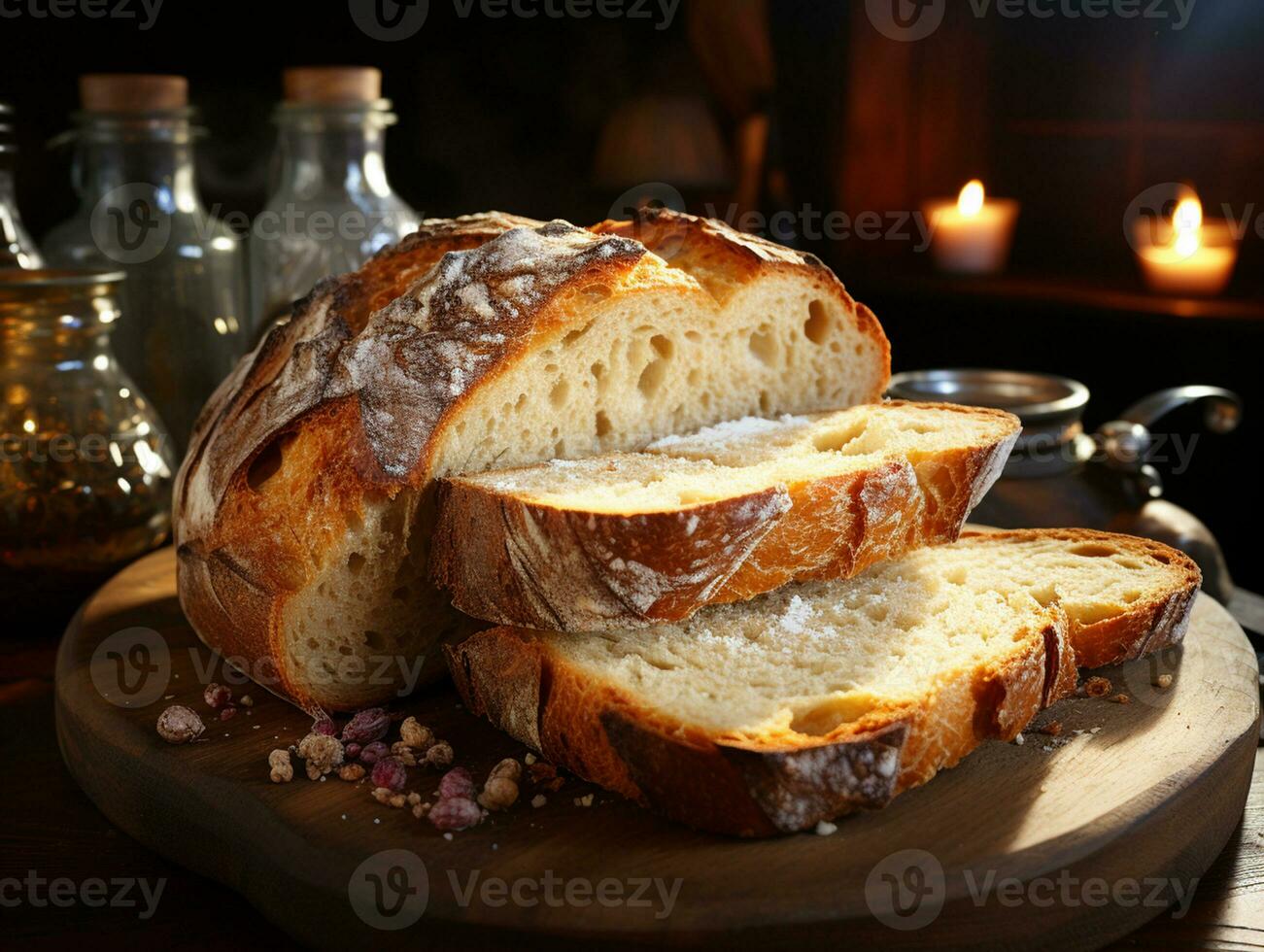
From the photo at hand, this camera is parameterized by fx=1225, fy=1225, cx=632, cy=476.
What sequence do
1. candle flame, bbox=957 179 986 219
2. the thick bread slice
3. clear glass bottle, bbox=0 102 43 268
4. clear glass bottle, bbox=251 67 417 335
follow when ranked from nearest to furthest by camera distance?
the thick bread slice → clear glass bottle, bbox=0 102 43 268 → clear glass bottle, bbox=251 67 417 335 → candle flame, bbox=957 179 986 219

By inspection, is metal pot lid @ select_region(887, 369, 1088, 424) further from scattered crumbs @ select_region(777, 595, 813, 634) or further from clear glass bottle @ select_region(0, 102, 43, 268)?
clear glass bottle @ select_region(0, 102, 43, 268)

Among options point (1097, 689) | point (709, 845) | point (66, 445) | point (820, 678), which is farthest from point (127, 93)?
point (1097, 689)

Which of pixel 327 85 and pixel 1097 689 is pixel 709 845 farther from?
pixel 327 85

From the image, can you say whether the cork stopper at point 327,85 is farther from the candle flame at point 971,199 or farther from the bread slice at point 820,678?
the candle flame at point 971,199

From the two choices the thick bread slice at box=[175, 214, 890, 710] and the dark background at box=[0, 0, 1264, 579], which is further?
the dark background at box=[0, 0, 1264, 579]

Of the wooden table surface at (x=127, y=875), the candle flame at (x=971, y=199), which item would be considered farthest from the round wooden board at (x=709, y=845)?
the candle flame at (x=971, y=199)

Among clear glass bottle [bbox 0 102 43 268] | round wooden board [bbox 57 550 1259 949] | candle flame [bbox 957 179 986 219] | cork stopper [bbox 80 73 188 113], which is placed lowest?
round wooden board [bbox 57 550 1259 949]

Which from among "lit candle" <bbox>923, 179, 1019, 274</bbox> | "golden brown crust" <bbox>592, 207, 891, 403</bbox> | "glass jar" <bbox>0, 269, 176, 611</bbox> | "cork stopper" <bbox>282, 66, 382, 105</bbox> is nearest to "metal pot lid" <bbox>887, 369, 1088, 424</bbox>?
"golden brown crust" <bbox>592, 207, 891, 403</bbox>
